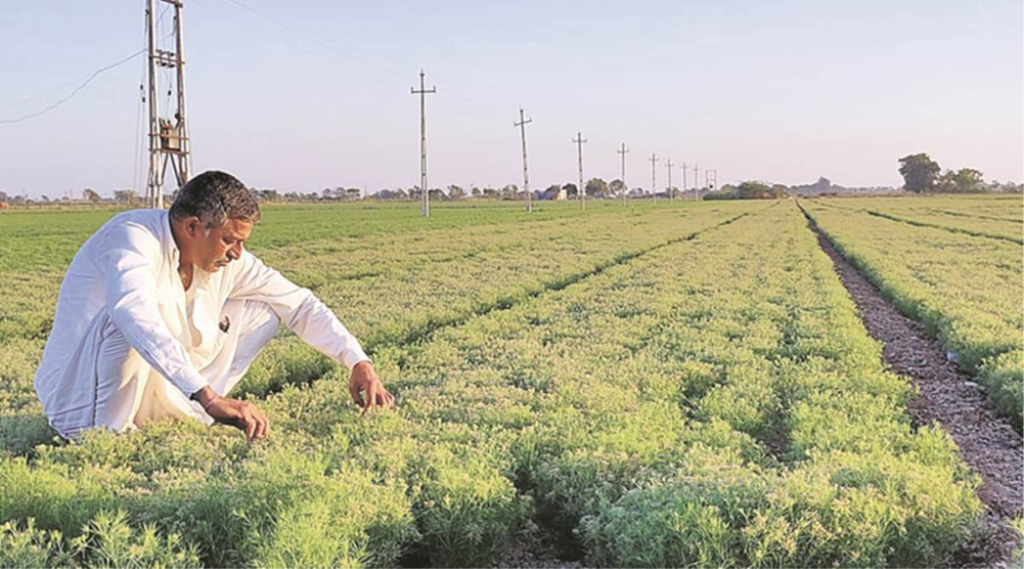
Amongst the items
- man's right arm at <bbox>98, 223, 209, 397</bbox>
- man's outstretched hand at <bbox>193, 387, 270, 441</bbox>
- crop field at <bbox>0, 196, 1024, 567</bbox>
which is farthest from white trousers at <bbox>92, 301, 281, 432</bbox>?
man's outstretched hand at <bbox>193, 387, 270, 441</bbox>

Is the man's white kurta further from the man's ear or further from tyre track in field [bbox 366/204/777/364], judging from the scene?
tyre track in field [bbox 366/204/777/364]

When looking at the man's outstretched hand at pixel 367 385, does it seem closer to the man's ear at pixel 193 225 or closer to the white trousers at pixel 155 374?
the white trousers at pixel 155 374

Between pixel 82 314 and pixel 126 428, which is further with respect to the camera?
pixel 126 428

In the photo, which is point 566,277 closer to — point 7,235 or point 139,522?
point 139,522

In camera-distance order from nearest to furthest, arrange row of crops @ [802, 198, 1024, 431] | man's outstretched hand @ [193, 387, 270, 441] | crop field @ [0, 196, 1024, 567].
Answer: crop field @ [0, 196, 1024, 567] < man's outstretched hand @ [193, 387, 270, 441] < row of crops @ [802, 198, 1024, 431]

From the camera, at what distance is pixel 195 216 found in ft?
16.1

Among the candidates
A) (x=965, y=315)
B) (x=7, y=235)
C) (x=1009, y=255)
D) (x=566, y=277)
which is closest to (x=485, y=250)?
(x=566, y=277)

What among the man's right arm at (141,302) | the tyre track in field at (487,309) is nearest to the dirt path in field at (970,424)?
the man's right arm at (141,302)

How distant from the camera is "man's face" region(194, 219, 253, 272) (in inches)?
194

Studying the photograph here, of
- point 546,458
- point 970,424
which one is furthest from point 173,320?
point 970,424

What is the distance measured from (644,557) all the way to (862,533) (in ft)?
3.67

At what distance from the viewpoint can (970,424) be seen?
7047 millimetres

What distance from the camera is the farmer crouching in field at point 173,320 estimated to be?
14.7ft

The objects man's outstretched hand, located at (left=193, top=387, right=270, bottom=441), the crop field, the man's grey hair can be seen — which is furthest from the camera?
the man's grey hair
